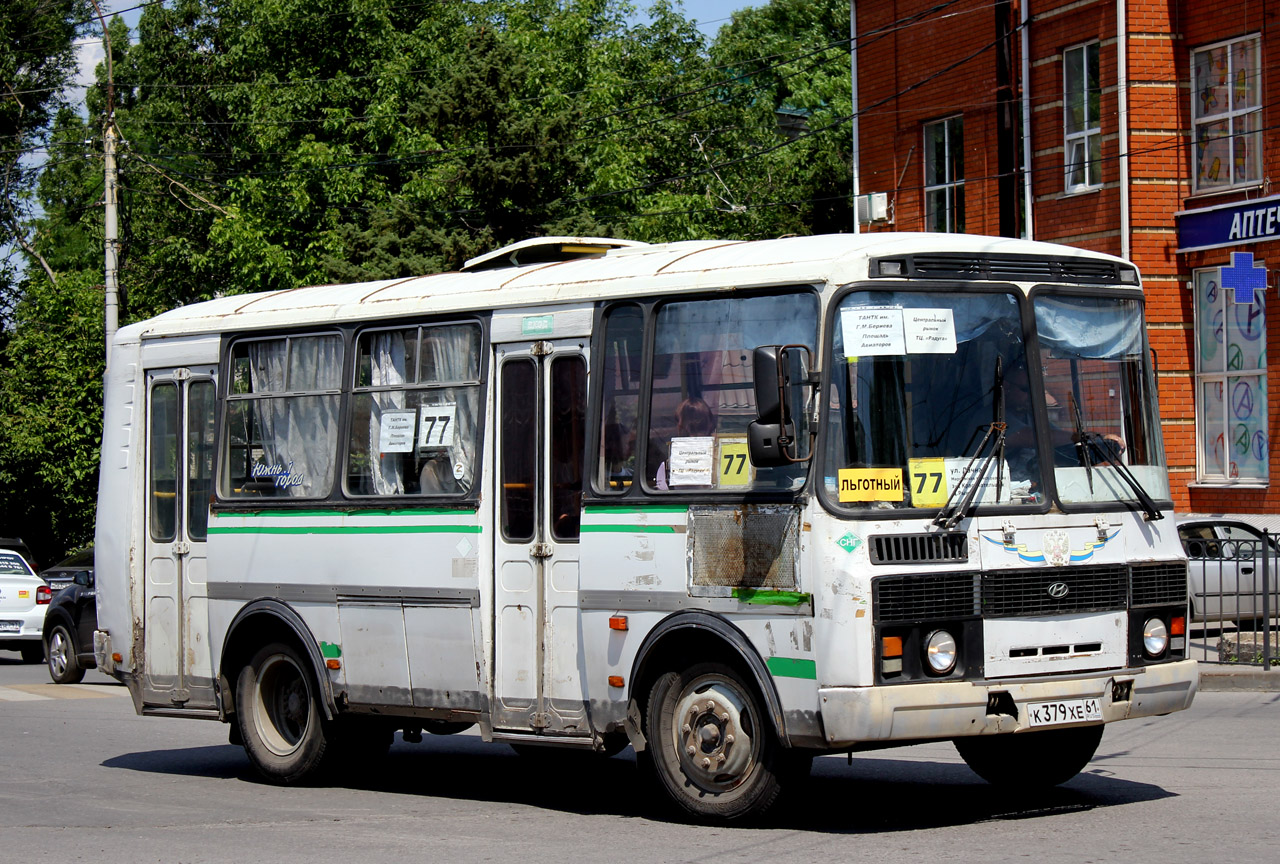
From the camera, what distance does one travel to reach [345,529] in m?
10.8

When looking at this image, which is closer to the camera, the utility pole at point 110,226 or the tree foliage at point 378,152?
the utility pole at point 110,226

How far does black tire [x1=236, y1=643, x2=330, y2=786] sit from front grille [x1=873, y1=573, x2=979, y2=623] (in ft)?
15.1

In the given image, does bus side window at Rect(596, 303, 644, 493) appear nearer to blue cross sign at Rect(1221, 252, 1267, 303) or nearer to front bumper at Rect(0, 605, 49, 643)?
A: blue cross sign at Rect(1221, 252, 1267, 303)

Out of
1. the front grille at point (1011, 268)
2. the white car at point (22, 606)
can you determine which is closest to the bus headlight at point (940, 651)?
the front grille at point (1011, 268)

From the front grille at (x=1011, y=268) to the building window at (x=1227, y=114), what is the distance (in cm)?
1544

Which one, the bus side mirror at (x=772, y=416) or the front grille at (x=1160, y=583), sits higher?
the bus side mirror at (x=772, y=416)

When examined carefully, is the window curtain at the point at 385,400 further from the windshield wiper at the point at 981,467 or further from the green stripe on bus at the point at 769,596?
the windshield wiper at the point at 981,467

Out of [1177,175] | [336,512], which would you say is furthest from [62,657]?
[1177,175]

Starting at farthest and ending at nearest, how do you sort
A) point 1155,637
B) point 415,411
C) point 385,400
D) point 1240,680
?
1. point 1240,680
2. point 385,400
3. point 415,411
4. point 1155,637

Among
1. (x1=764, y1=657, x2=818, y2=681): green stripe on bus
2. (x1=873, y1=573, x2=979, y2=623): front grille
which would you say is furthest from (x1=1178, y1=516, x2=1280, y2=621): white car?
(x1=764, y1=657, x2=818, y2=681): green stripe on bus

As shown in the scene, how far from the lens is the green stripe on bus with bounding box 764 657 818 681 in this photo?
812 centimetres

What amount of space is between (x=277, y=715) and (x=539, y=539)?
289 cm

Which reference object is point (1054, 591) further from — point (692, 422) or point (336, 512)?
point (336, 512)

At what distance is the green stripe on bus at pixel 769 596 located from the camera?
823 cm
